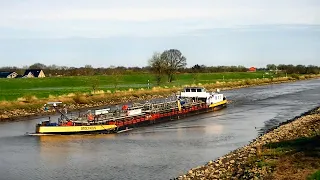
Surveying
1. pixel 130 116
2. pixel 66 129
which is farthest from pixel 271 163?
pixel 130 116

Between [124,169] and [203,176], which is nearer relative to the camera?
[203,176]

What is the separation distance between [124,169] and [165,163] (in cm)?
220

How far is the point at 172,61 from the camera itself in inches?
4247

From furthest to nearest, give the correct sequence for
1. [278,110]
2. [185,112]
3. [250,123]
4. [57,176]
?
[278,110] < [185,112] < [250,123] < [57,176]

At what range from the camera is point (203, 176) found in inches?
746

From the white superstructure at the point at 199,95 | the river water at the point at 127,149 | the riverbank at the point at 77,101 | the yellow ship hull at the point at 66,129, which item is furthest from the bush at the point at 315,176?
the white superstructure at the point at 199,95

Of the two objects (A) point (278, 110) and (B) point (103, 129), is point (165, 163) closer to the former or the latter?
(B) point (103, 129)

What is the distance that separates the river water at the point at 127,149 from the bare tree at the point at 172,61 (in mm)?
57222

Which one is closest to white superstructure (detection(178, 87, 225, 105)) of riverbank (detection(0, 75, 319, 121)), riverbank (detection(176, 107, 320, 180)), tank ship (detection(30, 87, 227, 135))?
tank ship (detection(30, 87, 227, 135))

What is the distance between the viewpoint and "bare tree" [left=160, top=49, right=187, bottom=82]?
101 meters

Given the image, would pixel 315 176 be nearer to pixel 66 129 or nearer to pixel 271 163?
pixel 271 163

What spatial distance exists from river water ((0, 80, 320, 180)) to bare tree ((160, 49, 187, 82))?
5722 centimetres

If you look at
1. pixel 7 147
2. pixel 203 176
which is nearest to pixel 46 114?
pixel 7 147

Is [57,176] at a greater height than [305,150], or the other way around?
[305,150]
